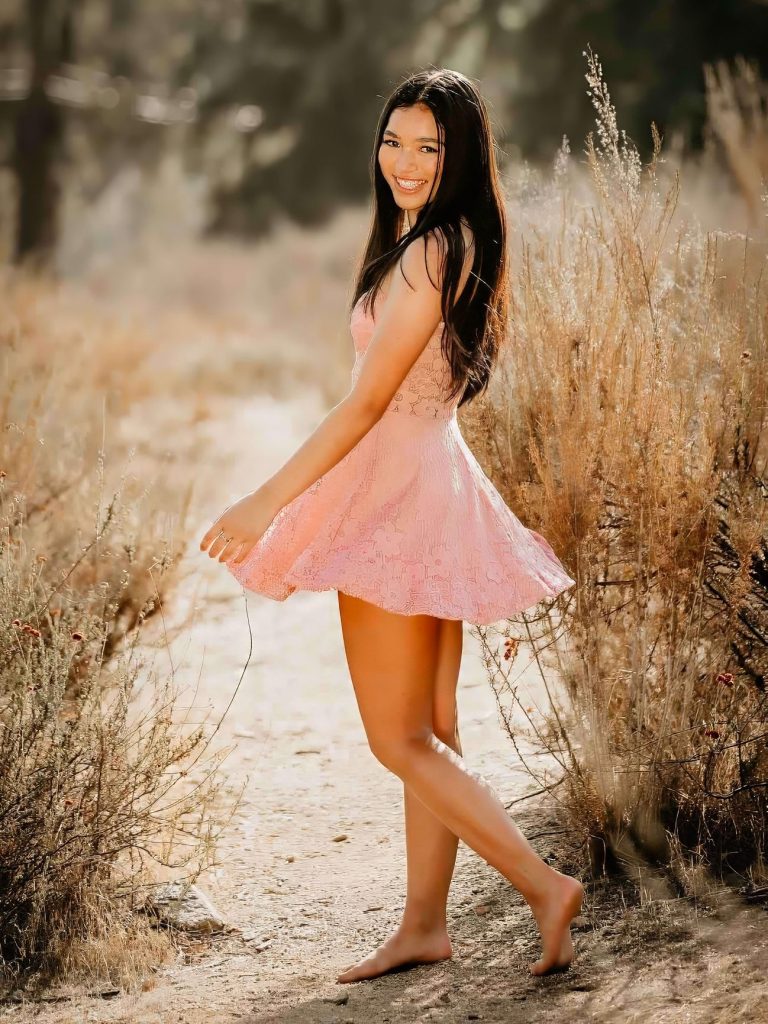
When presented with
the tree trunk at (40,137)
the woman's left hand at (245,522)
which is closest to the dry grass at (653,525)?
the woman's left hand at (245,522)

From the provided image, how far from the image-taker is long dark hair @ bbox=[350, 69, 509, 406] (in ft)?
8.20

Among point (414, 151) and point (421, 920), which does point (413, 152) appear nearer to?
point (414, 151)

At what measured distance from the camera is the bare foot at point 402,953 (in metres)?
2.64

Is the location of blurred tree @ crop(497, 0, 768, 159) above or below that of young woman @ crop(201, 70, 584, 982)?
above

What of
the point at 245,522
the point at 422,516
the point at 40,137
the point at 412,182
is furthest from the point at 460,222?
the point at 40,137

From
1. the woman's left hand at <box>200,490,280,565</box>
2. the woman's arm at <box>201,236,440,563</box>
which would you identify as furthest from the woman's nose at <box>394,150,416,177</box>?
the woman's left hand at <box>200,490,280,565</box>

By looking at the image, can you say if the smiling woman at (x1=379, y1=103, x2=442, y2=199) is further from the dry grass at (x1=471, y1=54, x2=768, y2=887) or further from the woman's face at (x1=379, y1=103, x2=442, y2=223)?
the dry grass at (x1=471, y1=54, x2=768, y2=887)

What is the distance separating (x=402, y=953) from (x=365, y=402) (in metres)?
1.15

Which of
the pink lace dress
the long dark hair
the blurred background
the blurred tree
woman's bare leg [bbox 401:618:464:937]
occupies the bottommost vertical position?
woman's bare leg [bbox 401:618:464:937]

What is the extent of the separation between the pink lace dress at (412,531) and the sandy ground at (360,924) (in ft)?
2.55

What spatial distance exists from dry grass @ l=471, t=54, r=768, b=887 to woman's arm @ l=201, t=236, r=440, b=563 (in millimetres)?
624

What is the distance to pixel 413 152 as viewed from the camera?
254cm

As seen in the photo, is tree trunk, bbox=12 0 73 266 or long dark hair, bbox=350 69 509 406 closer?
long dark hair, bbox=350 69 509 406

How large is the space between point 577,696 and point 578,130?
581 inches
